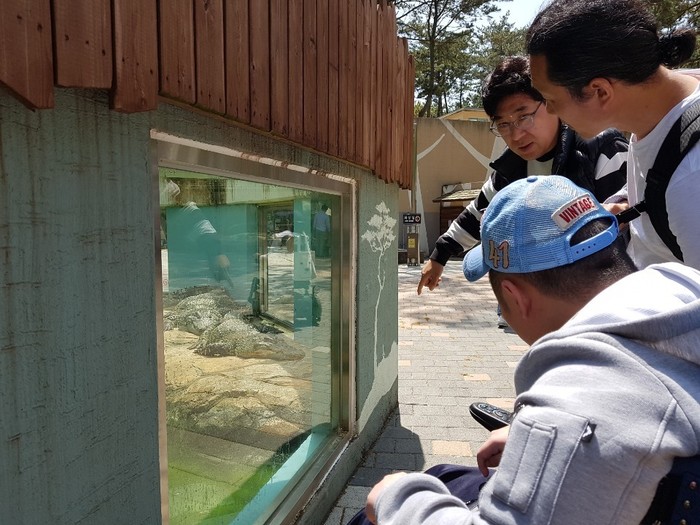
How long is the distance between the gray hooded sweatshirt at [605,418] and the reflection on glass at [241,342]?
44.7 inches

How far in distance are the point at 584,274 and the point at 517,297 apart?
0.44ft

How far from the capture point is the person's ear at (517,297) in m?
1.15

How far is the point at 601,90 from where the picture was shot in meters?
1.51

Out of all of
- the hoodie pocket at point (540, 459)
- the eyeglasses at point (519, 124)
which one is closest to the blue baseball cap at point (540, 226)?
the hoodie pocket at point (540, 459)

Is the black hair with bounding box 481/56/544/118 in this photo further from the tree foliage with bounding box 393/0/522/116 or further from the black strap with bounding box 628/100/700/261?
the tree foliage with bounding box 393/0/522/116

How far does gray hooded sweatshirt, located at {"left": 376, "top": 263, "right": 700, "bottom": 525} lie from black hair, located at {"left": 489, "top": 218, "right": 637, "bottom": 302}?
19cm

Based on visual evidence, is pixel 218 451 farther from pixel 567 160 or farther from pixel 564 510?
pixel 567 160

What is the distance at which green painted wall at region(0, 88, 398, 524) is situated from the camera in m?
1.08

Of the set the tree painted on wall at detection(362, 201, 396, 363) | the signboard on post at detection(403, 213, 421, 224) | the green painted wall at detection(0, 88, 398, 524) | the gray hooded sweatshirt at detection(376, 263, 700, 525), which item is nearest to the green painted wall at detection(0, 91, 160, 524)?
the green painted wall at detection(0, 88, 398, 524)

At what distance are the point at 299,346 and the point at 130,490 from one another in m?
1.60

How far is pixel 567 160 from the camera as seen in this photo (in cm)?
255

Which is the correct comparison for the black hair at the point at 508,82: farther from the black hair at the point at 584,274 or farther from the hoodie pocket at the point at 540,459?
the hoodie pocket at the point at 540,459

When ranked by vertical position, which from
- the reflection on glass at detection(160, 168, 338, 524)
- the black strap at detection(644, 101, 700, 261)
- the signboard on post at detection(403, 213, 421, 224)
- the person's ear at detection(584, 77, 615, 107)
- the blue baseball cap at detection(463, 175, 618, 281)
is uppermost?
the signboard on post at detection(403, 213, 421, 224)

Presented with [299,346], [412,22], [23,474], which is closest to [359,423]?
[299,346]
